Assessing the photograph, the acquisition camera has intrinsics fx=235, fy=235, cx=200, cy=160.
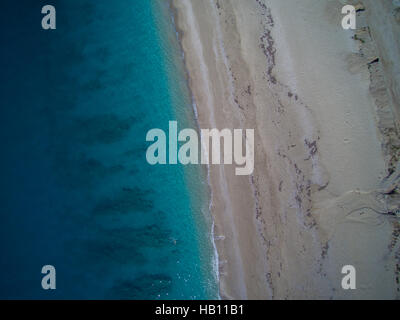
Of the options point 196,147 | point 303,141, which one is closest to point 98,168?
point 196,147

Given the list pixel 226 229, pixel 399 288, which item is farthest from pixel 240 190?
pixel 399 288

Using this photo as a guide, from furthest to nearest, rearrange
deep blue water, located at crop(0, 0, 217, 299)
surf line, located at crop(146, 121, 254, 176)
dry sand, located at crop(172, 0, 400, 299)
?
deep blue water, located at crop(0, 0, 217, 299) < surf line, located at crop(146, 121, 254, 176) < dry sand, located at crop(172, 0, 400, 299)

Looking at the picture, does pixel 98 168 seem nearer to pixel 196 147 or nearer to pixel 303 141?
pixel 196 147

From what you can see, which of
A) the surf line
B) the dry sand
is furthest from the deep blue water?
the dry sand

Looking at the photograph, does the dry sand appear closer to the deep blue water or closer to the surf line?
the surf line

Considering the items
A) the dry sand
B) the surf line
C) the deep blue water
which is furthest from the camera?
the deep blue water

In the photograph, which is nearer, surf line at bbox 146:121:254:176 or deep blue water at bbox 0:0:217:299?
surf line at bbox 146:121:254:176

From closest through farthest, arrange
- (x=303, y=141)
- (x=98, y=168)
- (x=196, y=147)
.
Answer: (x=303, y=141) → (x=196, y=147) → (x=98, y=168)
